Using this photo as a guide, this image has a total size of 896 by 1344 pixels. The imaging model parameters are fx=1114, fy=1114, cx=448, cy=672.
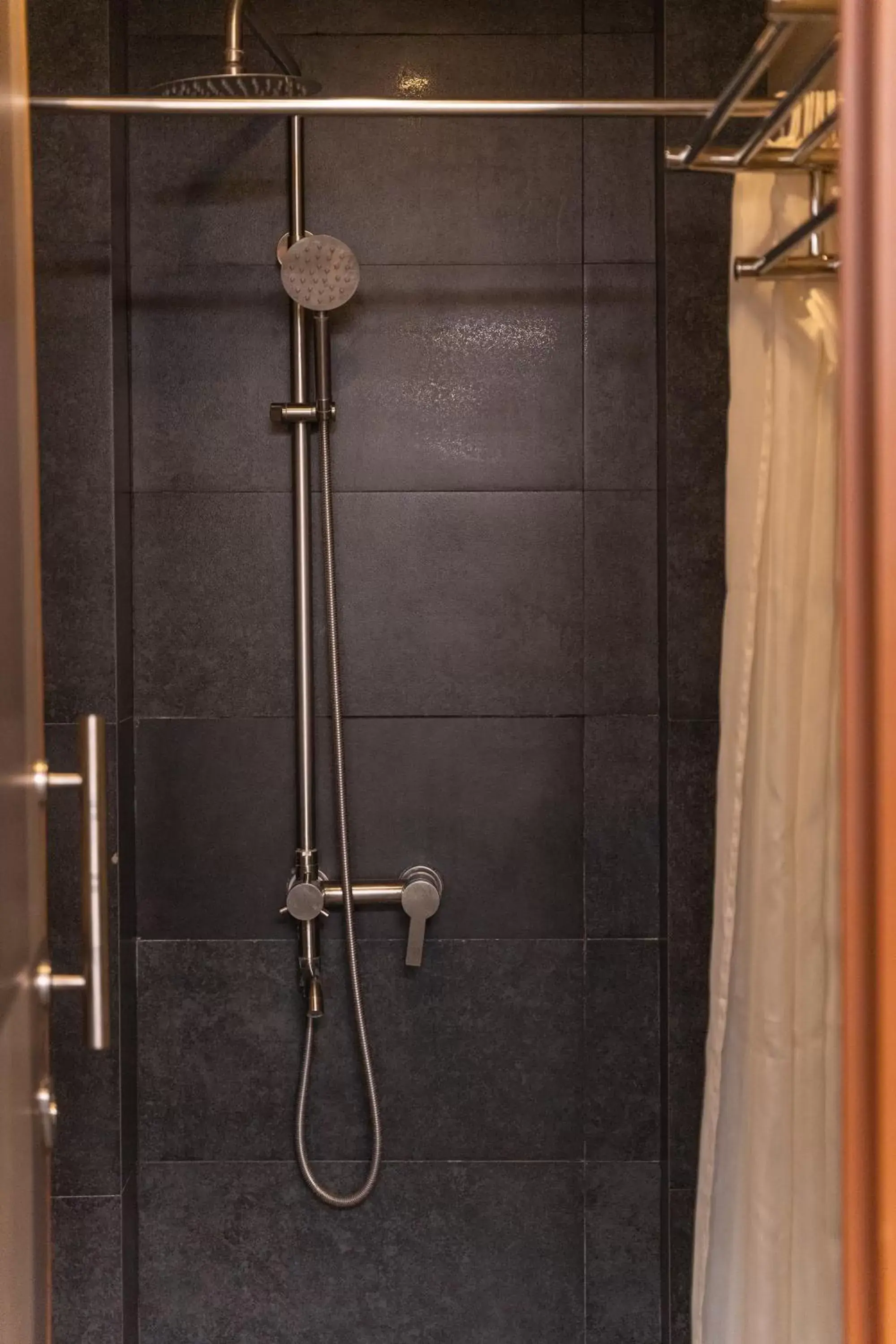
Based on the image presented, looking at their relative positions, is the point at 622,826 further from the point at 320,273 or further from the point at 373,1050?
the point at 320,273

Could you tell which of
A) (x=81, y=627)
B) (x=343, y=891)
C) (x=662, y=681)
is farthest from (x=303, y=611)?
(x=662, y=681)

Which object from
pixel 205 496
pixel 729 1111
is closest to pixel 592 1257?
pixel 729 1111

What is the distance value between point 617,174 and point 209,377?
2.39ft

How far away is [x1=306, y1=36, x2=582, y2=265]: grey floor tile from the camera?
176cm

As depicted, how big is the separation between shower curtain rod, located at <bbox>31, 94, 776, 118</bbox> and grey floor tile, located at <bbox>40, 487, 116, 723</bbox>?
0.57 meters

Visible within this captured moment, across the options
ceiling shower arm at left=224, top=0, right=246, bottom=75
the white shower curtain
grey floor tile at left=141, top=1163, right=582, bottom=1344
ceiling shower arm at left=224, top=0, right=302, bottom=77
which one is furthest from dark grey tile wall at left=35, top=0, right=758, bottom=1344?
the white shower curtain

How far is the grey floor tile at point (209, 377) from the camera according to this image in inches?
70.4

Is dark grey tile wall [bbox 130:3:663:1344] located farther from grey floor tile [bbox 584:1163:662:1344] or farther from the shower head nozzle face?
the shower head nozzle face

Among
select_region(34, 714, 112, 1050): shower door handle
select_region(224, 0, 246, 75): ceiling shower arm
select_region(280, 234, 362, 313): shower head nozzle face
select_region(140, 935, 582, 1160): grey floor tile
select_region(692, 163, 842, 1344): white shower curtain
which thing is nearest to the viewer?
select_region(34, 714, 112, 1050): shower door handle

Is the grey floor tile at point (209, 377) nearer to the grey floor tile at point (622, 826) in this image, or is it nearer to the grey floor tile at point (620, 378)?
the grey floor tile at point (620, 378)

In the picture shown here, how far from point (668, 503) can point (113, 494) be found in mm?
853

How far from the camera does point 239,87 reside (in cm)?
135

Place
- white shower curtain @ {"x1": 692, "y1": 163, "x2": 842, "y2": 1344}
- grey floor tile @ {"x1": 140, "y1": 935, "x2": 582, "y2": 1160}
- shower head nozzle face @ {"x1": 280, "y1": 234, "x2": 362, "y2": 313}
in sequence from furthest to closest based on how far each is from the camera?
grey floor tile @ {"x1": 140, "y1": 935, "x2": 582, "y2": 1160}
shower head nozzle face @ {"x1": 280, "y1": 234, "x2": 362, "y2": 313}
white shower curtain @ {"x1": 692, "y1": 163, "x2": 842, "y2": 1344}

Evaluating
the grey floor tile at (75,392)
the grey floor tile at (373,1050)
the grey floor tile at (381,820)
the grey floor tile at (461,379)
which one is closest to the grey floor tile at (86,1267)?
the grey floor tile at (373,1050)
